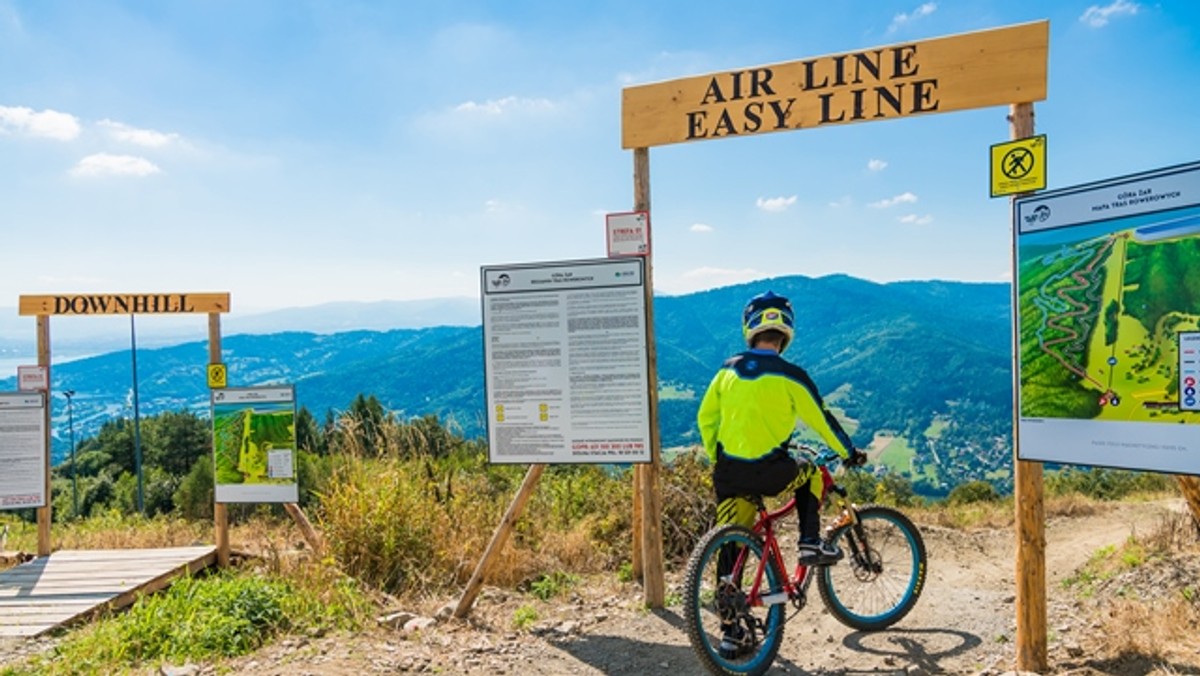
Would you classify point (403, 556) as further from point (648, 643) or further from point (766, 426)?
point (766, 426)

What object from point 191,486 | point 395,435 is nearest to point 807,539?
point 395,435

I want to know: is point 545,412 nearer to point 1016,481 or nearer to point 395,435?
point 395,435

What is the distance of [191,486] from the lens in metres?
33.6

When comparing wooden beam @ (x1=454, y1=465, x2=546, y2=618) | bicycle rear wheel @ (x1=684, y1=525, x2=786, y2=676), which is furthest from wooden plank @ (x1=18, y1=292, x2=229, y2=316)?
bicycle rear wheel @ (x1=684, y1=525, x2=786, y2=676)

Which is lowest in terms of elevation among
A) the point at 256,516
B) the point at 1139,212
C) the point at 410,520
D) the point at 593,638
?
the point at 256,516

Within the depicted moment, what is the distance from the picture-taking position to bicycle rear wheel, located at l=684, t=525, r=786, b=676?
13.0ft

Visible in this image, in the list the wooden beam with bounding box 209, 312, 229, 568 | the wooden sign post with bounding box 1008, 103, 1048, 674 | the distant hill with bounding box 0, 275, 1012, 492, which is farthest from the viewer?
the distant hill with bounding box 0, 275, 1012, 492

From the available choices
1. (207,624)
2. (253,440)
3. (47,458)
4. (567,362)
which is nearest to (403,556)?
(207,624)

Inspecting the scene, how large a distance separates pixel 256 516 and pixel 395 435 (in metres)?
6.70

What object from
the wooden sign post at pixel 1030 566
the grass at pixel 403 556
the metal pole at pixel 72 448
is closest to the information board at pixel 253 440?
the grass at pixel 403 556

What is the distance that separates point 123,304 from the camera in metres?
8.47

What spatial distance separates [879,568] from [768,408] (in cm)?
150

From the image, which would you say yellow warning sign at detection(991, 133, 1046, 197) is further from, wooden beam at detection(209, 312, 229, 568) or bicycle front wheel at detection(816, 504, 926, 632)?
wooden beam at detection(209, 312, 229, 568)

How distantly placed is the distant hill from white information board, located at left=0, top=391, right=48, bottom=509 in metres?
56.7
